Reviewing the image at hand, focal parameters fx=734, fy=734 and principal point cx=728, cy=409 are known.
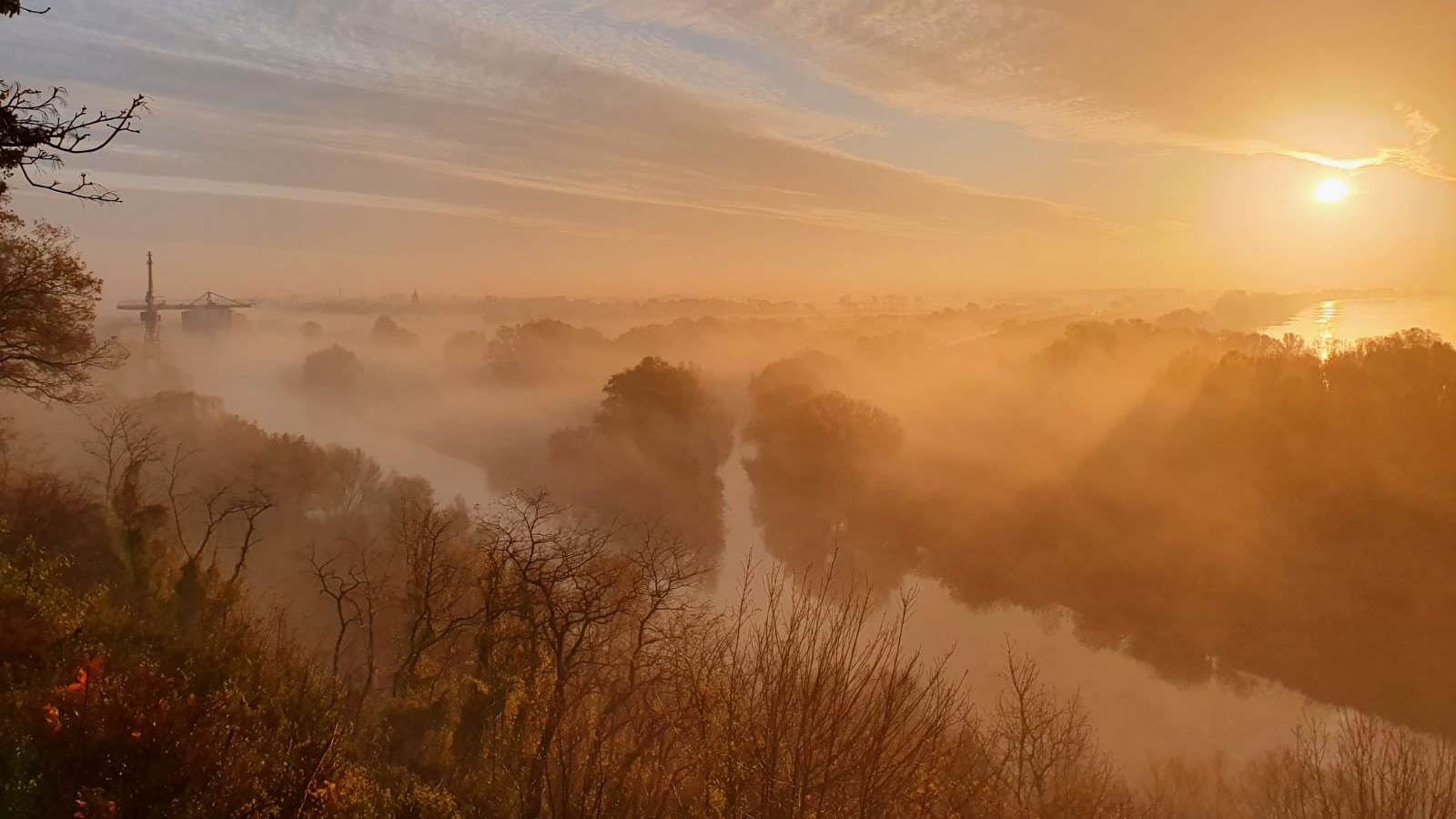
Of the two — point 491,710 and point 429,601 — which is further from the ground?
point 491,710

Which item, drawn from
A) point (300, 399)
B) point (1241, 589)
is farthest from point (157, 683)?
point (300, 399)

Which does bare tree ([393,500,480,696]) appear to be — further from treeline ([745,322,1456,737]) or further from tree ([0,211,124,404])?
treeline ([745,322,1456,737])

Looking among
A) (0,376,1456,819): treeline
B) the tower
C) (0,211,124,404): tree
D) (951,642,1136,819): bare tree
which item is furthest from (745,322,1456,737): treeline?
the tower

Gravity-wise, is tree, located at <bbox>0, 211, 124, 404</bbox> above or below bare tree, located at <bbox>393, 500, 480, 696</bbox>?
above

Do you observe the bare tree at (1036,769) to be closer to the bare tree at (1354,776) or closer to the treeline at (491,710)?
the treeline at (491,710)

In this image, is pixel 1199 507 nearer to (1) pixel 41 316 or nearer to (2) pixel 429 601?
(2) pixel 429 601

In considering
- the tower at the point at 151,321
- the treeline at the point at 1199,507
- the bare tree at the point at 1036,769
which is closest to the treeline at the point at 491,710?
the bare tree at the point at 1036,769

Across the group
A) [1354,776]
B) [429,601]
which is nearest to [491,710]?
[429,601]

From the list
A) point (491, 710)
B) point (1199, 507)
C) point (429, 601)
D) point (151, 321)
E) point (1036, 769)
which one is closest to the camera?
point (491, 710)

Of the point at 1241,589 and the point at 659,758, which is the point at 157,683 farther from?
the point at 1241,589
